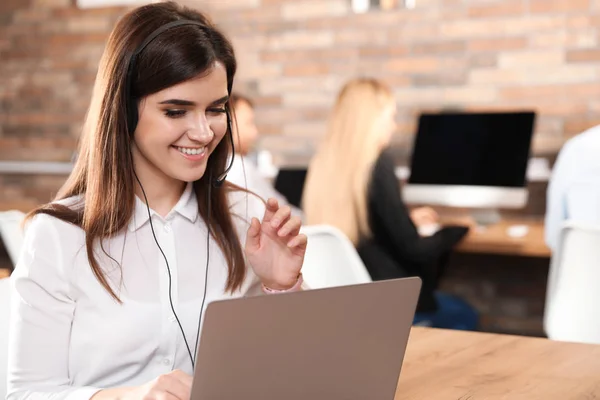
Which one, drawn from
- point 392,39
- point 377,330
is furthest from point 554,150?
point 377,330

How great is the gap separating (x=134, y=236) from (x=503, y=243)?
233 cm

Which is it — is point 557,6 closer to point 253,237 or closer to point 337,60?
point 337,60

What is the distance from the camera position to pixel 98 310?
1.33 metres

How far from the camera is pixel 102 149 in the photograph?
137 centimetres

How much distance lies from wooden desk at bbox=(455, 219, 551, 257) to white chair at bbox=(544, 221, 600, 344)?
3.44 ft

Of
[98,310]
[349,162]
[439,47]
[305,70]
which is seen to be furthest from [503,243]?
[98,310]

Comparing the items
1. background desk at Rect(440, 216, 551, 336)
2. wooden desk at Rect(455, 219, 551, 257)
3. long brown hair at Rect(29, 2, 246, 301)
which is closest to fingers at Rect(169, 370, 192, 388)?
long brown hair at Rect(29, 2, 246, 301)

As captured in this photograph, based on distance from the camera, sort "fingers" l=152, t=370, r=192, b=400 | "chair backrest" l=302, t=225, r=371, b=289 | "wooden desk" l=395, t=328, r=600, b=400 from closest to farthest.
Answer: "fingers" l=152, t=370, r=192, b=400
"wooden desk" l=395, t=328, r=600, b=400
"chair backrest" l=302, t=225, r=371, b=289

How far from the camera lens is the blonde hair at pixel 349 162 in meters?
3.26

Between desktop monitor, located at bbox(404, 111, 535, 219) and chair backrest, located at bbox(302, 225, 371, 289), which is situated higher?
chair backrest, located at bbox(302, 225, 371, 289)

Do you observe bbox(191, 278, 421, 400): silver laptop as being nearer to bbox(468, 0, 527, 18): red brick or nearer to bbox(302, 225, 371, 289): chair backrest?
bbox(302, 225, 371, 289): chair backrest

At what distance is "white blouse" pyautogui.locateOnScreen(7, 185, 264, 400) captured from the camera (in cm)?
125

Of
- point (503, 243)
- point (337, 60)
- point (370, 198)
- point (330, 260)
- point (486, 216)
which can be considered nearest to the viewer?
point (330, 260)

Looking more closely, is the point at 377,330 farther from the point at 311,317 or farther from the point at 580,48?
the point at 580,48
